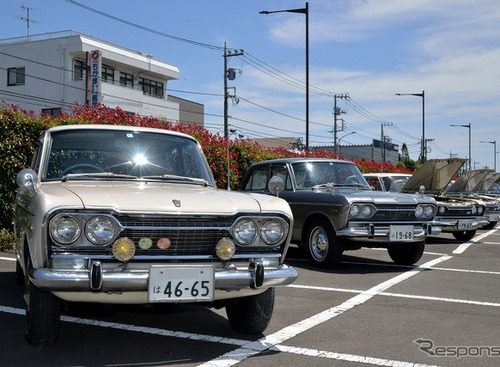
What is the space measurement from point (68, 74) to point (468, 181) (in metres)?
28.4

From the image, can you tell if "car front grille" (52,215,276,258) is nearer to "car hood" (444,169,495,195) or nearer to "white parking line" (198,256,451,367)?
"white parking line" (198,256,451,367)

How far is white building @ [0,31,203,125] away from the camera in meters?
35.9

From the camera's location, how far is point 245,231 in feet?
13.5

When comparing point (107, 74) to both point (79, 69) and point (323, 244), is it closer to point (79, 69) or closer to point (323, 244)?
point (79, 69)

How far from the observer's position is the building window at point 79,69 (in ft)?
121

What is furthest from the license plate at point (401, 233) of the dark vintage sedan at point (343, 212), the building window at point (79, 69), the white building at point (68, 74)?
the building window at point (79, 69)

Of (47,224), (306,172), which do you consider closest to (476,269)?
(306,172)

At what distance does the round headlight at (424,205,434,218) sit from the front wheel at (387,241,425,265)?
43cm

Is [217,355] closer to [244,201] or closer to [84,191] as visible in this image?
[244,201]

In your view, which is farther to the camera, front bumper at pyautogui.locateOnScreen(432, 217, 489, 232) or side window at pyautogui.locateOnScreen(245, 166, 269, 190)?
front bumper at pyautogui.locateOnScreen(432, 217, 489, 232)

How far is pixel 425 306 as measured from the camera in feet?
19.0

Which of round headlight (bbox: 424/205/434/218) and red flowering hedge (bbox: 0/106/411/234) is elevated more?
red flowering hedge (bbox: 0/106/411/234)

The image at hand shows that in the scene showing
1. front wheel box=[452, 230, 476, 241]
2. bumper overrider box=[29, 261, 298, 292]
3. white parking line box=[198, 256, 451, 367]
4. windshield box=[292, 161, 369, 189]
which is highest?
windshield box=[292, 161, 369, 189]

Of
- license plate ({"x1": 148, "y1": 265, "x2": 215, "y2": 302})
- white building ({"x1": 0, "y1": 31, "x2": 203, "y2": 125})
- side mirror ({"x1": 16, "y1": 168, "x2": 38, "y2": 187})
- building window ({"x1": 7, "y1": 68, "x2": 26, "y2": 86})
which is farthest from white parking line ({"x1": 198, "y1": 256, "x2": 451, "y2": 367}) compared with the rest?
building window ({"x1": 7, "y1": 68, "x2": 26, "y2": 86})
